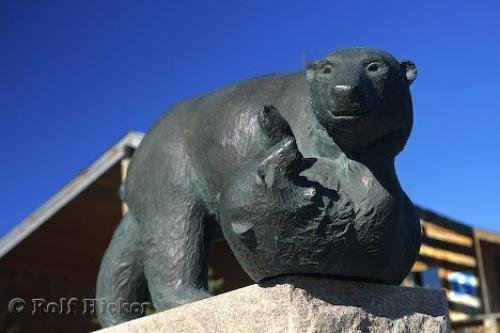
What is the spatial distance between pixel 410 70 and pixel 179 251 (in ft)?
3.01

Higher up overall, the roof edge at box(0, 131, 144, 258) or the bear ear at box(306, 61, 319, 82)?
the roof edge at box(0, 131, 144, 258)

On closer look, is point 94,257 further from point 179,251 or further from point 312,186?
point 312,186

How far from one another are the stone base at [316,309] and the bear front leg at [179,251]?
25 cm

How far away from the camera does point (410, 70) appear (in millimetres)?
1944

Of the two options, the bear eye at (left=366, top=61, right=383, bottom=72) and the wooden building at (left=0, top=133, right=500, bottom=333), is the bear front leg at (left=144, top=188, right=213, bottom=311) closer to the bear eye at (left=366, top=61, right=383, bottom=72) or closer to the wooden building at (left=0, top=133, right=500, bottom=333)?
the bear eye at (left=366, top=61, right=383, bottom=72)

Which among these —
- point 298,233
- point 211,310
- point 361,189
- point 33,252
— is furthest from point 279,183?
point 33,252

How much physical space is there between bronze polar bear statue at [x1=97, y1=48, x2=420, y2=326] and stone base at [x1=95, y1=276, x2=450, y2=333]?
0.04 meters

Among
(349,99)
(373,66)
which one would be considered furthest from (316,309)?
(373,66)

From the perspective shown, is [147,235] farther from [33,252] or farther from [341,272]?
[33,252]

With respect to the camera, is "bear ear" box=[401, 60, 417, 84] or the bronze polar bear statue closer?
the bronze polar bear statue

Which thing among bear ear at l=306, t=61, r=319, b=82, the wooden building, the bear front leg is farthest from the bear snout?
the wooden building

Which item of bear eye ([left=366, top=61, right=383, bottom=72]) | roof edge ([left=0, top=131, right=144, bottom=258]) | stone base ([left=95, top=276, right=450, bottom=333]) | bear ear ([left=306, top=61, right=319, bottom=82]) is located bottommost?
stone base ([left=95, top=276, right=450, bottom=333])

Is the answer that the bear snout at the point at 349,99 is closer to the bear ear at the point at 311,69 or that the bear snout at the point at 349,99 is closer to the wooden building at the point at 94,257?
the bear ear at the point at 311,69

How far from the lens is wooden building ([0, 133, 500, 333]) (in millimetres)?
6934
